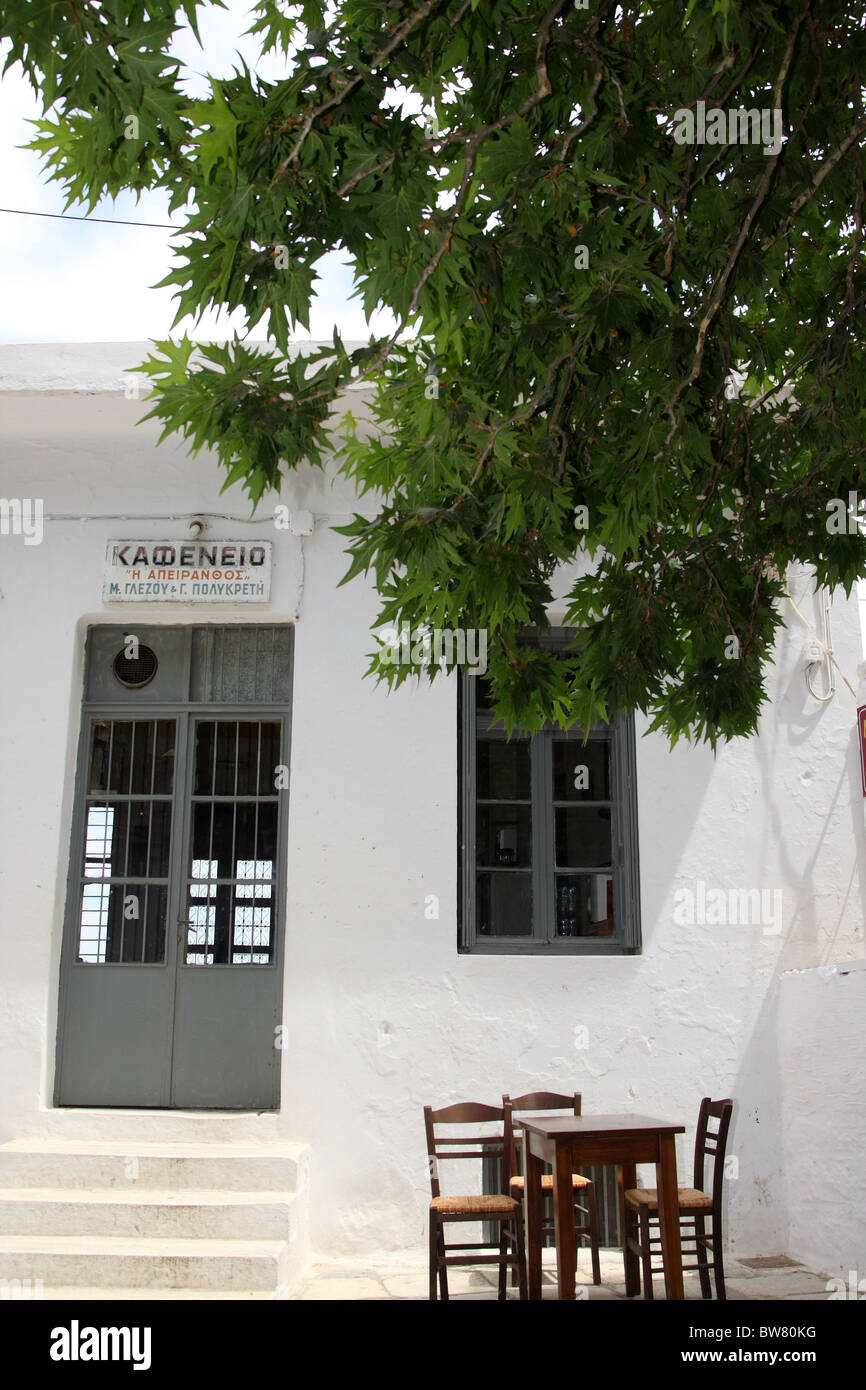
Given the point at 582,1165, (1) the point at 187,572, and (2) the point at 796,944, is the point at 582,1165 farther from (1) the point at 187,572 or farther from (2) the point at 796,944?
(1) the point at 187,572

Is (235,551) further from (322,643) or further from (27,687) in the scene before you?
(27,687)

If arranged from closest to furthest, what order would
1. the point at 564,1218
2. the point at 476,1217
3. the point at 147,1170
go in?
the point at 564,1218
the point at 476,1217
the point at 147,1170

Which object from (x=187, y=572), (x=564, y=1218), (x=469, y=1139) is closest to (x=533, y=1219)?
(x=564, y=1218)

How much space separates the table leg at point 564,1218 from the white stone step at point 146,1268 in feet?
5.02

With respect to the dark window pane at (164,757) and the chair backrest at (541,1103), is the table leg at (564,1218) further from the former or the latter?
the dark window pane at (164,757)

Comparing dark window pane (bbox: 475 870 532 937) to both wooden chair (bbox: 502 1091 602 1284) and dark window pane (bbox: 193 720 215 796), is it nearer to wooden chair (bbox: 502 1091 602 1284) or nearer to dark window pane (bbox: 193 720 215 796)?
wooden chair (bbox: 502 1091 602 1284)

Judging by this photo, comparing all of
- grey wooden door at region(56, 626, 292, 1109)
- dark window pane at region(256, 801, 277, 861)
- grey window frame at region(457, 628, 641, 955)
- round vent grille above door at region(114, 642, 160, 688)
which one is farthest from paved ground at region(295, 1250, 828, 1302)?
round vent grille above door at region(114, 642, 160, 688)

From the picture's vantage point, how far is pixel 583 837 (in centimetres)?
663

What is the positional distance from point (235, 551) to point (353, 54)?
Answer: 4.87 metres

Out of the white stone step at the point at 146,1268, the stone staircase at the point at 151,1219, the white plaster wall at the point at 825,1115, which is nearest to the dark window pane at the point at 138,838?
the stone staircase at the point at 151,1219

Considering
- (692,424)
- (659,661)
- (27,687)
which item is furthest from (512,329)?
(27,687)

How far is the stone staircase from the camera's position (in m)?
5.05

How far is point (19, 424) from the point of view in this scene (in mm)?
6738

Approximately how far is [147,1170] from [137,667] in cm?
289
